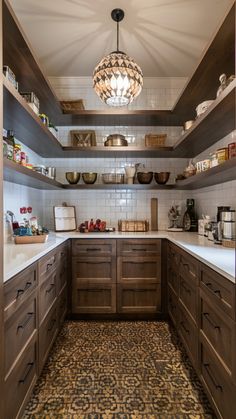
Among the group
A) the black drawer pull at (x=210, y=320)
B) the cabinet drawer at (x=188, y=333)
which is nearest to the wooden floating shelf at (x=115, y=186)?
the cabinet drawer at (x=188, y=333)

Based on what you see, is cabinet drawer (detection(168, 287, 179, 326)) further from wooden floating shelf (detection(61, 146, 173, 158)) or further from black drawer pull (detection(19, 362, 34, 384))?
wooden floating shelf (detection(61, 146, 173, 158))

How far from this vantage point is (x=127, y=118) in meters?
2.70

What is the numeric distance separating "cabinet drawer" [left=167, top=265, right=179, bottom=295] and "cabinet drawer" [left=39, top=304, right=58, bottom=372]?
1.00 m

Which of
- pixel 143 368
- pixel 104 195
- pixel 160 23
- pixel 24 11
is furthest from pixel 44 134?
pixel 143 368

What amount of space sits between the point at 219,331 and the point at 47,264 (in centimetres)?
114

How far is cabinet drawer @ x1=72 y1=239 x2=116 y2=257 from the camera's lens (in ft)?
7.97

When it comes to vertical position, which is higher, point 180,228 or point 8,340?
point 180,228

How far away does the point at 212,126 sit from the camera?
6.33 feet

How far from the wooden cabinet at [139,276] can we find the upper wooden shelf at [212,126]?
1020 millimetres

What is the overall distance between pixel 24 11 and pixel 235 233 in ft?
7.69

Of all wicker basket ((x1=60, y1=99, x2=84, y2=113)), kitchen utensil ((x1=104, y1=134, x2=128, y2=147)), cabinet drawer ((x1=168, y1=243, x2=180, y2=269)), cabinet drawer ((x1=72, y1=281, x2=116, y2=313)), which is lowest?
cabinet drawer ((x1=72, y1=281, x2=116, y2=313))

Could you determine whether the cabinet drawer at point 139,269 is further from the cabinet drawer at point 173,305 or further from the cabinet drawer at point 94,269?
the cabinet drawer at point 173,305

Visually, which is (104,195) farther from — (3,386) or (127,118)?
(3,386)

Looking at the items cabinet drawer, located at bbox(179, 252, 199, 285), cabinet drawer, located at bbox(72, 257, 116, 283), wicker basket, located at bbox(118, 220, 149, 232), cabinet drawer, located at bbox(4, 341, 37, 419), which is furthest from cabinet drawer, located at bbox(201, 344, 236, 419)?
wicker basket, located at bbox(118, 220, 149, 232)
